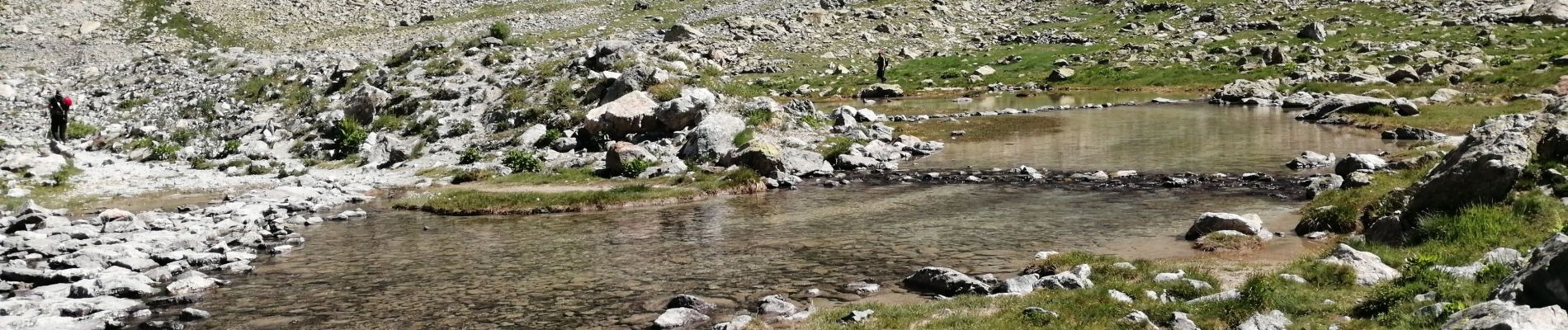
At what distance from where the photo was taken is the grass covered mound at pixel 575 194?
33.3 meters

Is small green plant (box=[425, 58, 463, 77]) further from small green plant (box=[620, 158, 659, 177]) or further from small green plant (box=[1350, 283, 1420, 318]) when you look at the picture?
small green plant (box=[1350, 283, 1420, 318])

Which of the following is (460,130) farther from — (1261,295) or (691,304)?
(1261,295)

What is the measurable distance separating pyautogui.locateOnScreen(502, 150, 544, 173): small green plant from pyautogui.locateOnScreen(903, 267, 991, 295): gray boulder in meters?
24.5

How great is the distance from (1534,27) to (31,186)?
10300 centimetres

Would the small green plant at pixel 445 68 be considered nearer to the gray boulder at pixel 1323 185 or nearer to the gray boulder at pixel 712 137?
the gray boulder at pixel 712 137

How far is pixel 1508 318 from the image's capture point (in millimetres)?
11039

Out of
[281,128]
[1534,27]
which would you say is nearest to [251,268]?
[281,128]

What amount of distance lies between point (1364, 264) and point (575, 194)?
2331 cm

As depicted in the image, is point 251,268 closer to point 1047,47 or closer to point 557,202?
point 557,202

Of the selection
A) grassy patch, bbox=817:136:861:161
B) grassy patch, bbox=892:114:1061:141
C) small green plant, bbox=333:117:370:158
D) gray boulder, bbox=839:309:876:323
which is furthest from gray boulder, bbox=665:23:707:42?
gray boulder, bbox=839:309:876:323

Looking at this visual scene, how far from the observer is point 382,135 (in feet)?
157

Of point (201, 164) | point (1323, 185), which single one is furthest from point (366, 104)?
point (1323, 185)

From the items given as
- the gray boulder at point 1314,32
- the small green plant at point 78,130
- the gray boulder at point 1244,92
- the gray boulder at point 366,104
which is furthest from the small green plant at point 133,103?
the gray boulder at point 1314,32

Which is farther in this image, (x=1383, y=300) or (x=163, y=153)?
(x=163, y=153)
